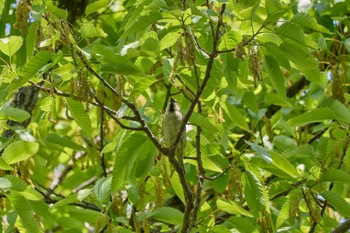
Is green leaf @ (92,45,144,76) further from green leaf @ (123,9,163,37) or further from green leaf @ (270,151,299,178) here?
green leaf @ (270,151,299,178)

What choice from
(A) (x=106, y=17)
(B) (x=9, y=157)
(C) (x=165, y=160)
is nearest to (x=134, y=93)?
(C) (x=165, y=160)

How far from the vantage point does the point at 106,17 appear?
503 cm

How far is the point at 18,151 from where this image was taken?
121 inches

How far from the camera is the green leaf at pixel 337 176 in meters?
3.20

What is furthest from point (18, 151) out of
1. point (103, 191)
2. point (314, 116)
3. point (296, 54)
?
point (314, 116)

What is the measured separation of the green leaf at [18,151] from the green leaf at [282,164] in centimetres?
108

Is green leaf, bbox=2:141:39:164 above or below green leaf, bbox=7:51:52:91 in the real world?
below

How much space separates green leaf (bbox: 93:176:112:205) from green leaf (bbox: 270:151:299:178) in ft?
2.51

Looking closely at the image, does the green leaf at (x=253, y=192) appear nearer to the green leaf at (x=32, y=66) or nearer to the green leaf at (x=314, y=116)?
the green leaf at (x=314, y=116)

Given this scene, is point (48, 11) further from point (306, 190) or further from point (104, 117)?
point (306, 190)

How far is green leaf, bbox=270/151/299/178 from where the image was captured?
3.07m

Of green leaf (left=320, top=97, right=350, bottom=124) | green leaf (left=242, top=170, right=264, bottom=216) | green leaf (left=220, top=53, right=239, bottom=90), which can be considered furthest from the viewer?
green leaf (left=320, top=97, right=350, bottom=124)

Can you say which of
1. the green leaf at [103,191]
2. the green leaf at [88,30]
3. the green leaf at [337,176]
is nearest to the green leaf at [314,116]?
the green leaf at [337,176]

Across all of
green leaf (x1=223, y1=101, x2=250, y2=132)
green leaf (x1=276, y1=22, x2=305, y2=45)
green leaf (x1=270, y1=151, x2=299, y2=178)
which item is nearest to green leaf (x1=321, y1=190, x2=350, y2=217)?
green leaf (x1=270, y1=151, x2=299, y2=178)
